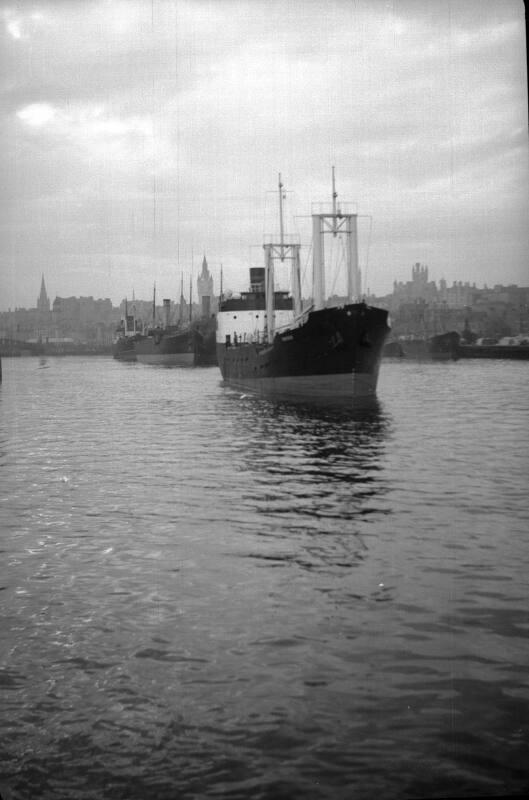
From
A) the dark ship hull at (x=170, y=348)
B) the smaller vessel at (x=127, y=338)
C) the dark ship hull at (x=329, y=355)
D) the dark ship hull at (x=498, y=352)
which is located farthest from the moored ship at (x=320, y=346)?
the smaller vessel at (x=127, y=338)

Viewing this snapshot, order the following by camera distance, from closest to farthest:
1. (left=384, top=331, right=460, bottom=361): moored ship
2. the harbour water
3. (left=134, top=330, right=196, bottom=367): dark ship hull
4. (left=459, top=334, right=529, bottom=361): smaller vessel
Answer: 1. the harbour water
2. (left=459, top=334, right=529, bottom=361): smaller vessel
3. (left=134, top=330, right=196, bottom=367): dark ship hull
4. (left=384, top=331, right=460, bottom=361): moored ship

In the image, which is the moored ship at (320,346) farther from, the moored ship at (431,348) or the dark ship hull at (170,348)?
the moored ship at (431,348)

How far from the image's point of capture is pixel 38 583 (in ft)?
31.9

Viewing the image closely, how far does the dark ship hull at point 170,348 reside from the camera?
116 meters

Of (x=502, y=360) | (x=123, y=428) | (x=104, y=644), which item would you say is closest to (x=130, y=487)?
(x=104, y=644)

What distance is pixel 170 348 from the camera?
4646 inches

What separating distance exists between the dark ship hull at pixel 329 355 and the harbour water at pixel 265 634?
2017cm

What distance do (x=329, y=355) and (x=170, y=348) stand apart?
8040cm

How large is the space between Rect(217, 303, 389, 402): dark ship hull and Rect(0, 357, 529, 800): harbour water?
20.2 m

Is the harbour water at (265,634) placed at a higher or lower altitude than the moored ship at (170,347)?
lower

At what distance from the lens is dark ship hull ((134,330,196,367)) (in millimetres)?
115750

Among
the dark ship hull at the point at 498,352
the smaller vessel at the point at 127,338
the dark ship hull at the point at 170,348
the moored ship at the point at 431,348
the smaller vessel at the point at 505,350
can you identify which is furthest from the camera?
the smaller vessel at the point at 127,338

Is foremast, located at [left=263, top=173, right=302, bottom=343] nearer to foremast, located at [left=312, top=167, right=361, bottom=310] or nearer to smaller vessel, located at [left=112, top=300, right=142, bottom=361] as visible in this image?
foremast, located at [left=312, top=167, right=361, bottom=310]

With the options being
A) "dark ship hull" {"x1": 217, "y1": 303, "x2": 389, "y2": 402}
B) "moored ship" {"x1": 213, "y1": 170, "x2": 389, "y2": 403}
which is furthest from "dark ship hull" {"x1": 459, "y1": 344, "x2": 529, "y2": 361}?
"dark ship hull" {"x1": 217, "y1": 303, "x2": 389, "y2": 402}
